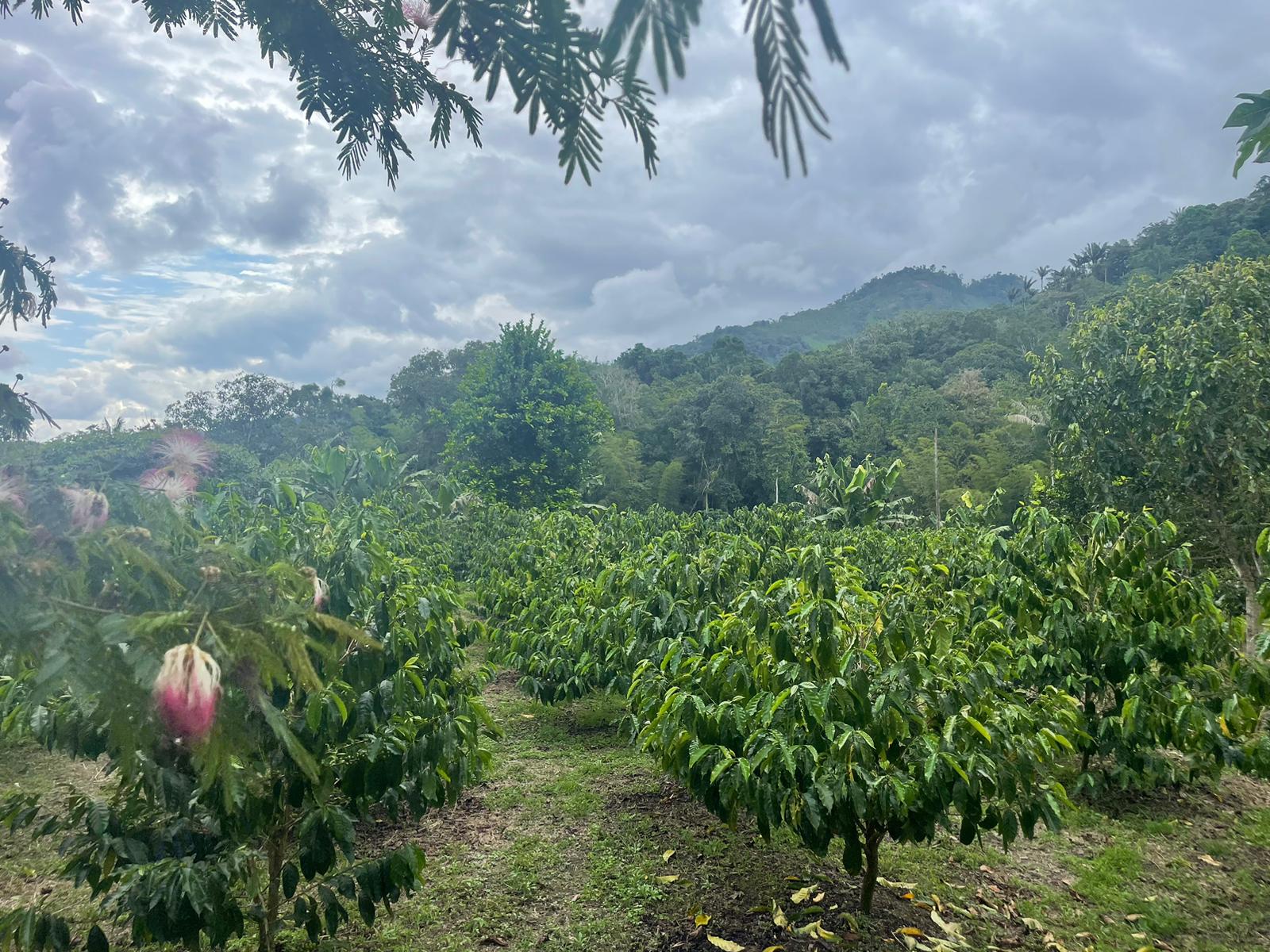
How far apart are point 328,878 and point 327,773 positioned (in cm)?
33

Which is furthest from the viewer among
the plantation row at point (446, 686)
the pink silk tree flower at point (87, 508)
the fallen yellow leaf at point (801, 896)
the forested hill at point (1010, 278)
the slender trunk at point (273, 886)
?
the forested hill at point (1010, 278)

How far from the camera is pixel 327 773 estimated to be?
2.68m

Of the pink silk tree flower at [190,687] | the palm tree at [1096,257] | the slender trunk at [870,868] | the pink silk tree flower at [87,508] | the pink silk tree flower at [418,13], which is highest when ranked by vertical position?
the palm tree at [1096,257]

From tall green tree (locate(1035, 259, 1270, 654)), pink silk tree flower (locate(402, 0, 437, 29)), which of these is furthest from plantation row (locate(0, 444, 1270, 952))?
tall green tree (locate(1035, 259, 1270, 654))

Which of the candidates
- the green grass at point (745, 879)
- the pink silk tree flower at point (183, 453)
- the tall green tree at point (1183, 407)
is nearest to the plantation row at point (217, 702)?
the pink silk tree flower at point (183, 453)

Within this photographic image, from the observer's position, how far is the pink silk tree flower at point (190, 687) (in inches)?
42.7

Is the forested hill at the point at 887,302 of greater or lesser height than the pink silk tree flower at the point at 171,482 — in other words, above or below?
above

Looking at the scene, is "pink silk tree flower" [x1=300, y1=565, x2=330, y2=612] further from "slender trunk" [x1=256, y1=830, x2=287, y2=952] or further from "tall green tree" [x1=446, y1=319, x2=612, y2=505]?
"tall green tree" [x1=446, y1=319, x2=612, y2=505]

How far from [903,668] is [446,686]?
1.91 meters

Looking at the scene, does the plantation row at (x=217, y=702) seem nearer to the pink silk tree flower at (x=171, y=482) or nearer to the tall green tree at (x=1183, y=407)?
the pink silk tree flower at (x=171, y=482)

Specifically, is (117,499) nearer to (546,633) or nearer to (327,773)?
(327,773)

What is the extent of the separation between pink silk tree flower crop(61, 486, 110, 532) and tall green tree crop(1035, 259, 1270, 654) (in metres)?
8.11

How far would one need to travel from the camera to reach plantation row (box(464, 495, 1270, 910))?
2805 mm

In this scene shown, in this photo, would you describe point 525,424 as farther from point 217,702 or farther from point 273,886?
point 217,702
